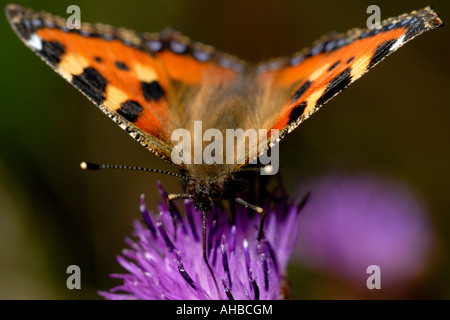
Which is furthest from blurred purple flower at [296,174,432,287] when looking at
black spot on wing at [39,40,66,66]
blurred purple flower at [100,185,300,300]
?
black spot on wing at [39,40,66,66]

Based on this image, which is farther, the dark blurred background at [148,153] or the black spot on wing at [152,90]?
the dark blurred background at [148,153]

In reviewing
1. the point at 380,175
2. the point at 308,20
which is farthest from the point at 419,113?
the point at 308,20

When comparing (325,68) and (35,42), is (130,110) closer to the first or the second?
(35,42)

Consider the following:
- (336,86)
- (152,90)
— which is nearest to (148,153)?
(152,90)

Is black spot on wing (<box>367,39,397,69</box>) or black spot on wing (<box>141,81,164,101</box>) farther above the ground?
black spot on wing (<box>141,81,164,101</box>)

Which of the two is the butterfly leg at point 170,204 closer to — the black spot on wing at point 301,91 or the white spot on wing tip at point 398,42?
the black spot on wing at point 301,91

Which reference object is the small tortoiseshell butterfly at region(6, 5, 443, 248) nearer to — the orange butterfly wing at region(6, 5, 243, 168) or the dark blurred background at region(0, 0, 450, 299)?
the orange butterfly wing at region(6, 5, 243, 168)

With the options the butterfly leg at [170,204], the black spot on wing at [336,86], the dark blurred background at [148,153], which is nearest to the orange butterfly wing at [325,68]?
the black spot on wing at [336,86]
